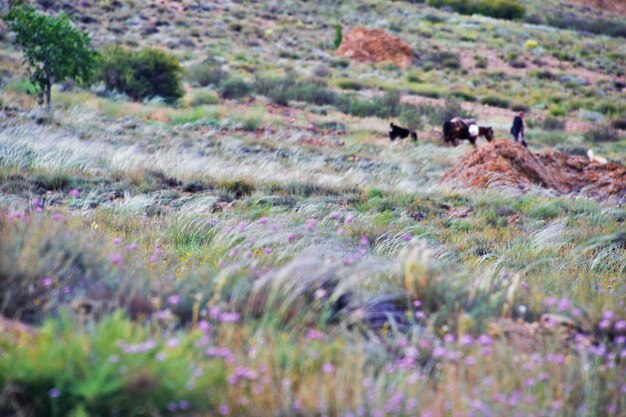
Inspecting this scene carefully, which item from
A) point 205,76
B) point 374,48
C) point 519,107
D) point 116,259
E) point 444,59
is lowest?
point 519,107

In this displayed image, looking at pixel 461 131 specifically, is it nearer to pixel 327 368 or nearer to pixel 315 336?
pixel 315 336

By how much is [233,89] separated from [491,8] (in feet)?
169

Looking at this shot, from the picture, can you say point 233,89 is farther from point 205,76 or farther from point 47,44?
point 47,44

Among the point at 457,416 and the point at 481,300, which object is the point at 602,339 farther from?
the point at 457,416

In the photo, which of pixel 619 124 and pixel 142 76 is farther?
pixel 619 124

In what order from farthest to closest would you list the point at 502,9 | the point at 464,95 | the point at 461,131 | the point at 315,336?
the point at 502,9, the point at 464,95, the point at 461,131, the point at 315,336

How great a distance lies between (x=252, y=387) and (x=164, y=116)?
17275 mm

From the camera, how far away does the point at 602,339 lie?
4020 mm

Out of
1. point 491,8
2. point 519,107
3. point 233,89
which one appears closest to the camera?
point 233,89

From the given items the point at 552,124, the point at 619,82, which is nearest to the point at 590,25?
the point at 619,82

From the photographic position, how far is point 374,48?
150 ft

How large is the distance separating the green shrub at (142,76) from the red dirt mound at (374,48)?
69.1 feet

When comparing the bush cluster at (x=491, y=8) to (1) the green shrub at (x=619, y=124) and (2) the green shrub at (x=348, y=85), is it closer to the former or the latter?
(2) the green shrub at (x=348, y=85)

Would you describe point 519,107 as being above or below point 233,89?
below
